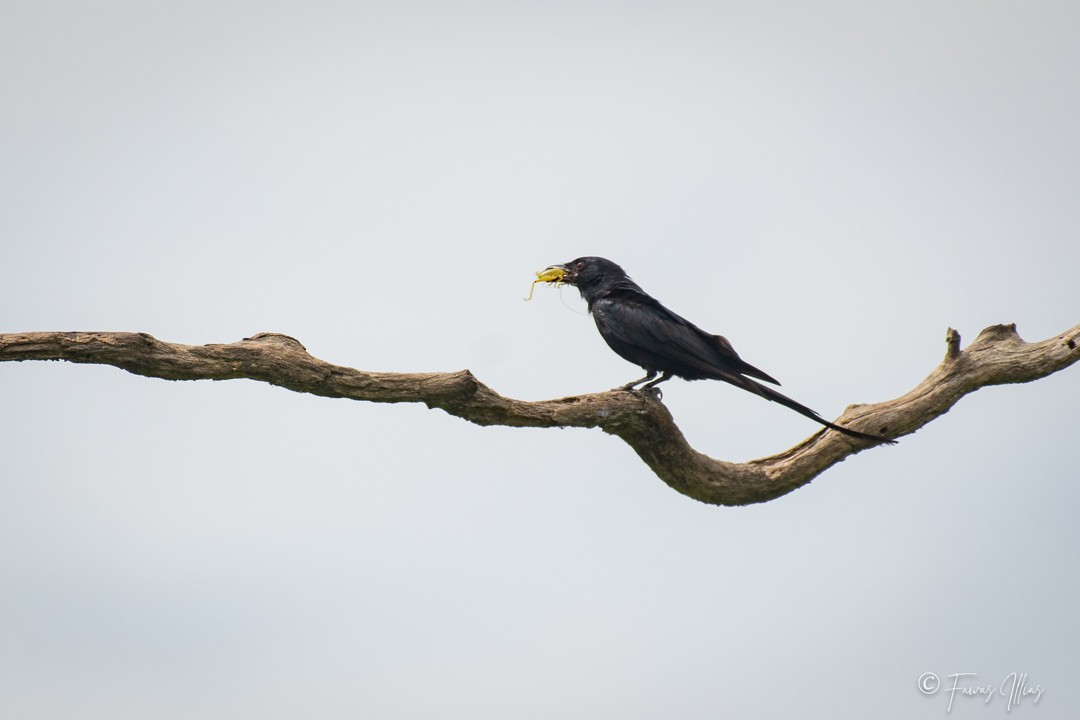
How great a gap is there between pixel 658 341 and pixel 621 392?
128 centimetres

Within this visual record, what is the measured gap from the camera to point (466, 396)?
17.0 feet

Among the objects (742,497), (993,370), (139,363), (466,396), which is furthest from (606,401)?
(993,370)

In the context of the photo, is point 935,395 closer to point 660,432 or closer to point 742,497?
point 742,497

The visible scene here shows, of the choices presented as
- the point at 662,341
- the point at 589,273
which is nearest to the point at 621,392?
the point at 662,341

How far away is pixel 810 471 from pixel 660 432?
4.12 feet

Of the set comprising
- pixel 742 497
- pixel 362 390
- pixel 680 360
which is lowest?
pixel 742 497

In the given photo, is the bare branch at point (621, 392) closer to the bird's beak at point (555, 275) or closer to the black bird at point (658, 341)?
the black bird at point (658, 341)

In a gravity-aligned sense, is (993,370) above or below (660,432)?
above

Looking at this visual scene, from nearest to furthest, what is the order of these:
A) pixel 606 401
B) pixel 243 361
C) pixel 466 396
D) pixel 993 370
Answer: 1. pixel 243 361
2. pixel 466 396
3. pixel 606 401
4. pixel 993 370

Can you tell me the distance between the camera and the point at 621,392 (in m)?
5.90

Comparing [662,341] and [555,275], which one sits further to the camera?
[555,275]

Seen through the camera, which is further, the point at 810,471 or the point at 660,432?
the point at 810,471

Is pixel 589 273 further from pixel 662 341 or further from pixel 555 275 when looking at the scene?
pixel 662 341

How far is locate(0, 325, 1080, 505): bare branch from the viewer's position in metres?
4.57
